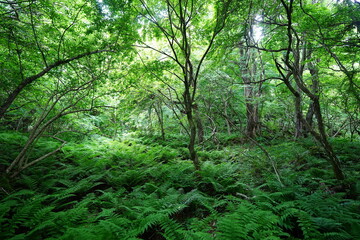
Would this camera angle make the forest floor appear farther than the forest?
No

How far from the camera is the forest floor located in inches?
84.4

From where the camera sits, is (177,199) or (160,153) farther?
(160,153)

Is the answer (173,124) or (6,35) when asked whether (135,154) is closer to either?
(6,35)

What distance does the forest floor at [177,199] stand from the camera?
7.04 ft

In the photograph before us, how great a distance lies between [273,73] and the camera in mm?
8938

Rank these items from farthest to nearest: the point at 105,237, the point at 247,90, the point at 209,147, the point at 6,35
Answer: the point at 247,90 → the point at 209,147 → the point at 6,35 → the point at 105,237

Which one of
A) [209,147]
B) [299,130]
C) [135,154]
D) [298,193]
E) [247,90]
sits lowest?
[298,193]

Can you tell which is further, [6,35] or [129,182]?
[129,182]

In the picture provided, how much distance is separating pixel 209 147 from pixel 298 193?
5057mm

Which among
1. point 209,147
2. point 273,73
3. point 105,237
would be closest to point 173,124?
point 209,147

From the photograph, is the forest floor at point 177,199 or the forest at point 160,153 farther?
the forest at point 160,153

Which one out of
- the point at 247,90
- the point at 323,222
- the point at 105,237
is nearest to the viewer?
the point at 105,237

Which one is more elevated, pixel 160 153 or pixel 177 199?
pixel 160 153

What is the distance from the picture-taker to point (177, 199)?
3215 millimetres
